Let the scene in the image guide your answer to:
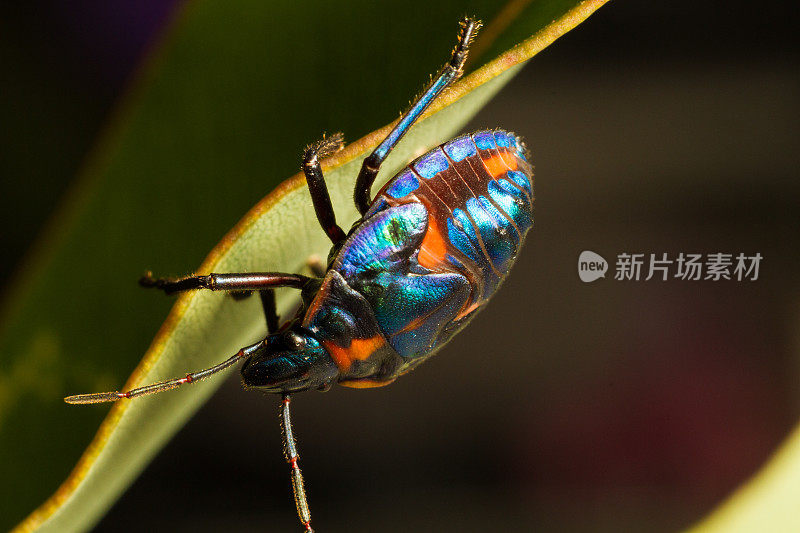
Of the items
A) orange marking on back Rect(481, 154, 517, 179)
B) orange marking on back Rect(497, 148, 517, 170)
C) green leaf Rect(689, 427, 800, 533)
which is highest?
orange marking on back Rect(497, 148, 517, 170)

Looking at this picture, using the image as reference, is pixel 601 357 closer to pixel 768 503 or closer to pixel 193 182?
pixel 768 503

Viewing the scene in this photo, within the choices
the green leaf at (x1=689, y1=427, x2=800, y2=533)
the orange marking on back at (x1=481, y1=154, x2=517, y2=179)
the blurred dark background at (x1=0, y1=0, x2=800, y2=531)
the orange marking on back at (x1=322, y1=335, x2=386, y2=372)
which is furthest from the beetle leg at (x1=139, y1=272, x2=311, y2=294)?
the green leaf at (x1=689, y1=427, x2=800, y2=533)

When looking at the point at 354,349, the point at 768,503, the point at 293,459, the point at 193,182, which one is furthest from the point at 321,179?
the point at 768,503

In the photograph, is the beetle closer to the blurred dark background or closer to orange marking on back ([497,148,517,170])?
orange marking on back ([497,148,517,170])

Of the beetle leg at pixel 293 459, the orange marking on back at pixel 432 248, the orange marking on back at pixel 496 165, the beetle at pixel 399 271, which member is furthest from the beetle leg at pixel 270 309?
the orange marking on back at pixel 496 165

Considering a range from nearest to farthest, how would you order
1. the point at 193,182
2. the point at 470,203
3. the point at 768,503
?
the point at 193,182
the point at 470,203
the point at 768,503

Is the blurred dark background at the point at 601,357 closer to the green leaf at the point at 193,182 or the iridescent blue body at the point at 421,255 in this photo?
the iridescent blue body at the point at 421,255

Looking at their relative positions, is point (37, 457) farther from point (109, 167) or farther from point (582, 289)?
point (582, 289)
